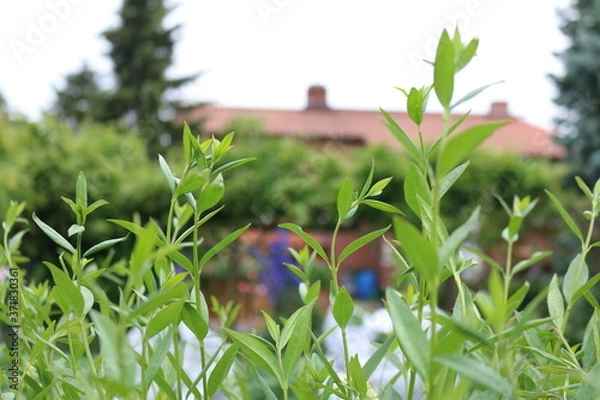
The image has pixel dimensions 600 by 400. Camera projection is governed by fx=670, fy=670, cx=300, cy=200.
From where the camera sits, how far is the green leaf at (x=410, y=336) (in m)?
0.21

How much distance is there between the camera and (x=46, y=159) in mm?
4262

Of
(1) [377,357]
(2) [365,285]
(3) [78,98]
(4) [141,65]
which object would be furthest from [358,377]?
(3) [78,98]

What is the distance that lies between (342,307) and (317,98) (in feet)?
39.4

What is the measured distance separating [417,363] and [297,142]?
4910 mm

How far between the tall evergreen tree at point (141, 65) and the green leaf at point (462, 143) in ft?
36.2

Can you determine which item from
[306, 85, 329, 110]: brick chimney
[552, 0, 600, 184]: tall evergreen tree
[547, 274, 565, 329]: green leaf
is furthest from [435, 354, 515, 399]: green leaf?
[306, 85, 329, 110]: brick chimney

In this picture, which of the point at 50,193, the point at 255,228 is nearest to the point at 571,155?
the point at 255,228

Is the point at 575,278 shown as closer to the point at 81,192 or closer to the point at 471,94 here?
the point at 471,94

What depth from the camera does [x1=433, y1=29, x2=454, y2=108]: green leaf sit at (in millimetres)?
231

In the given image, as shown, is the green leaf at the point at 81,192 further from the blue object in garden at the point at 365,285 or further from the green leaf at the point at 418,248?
the blue object in garden at the point at 365,285

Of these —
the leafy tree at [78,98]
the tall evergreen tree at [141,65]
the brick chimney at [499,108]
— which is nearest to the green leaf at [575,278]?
the tall evergreen tree at [141,65]

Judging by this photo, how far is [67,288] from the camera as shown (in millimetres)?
304

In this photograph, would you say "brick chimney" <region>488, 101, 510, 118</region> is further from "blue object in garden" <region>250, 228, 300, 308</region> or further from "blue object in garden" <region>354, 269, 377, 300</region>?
"blue object in garden" <region>250, 228, 300, 308</region>

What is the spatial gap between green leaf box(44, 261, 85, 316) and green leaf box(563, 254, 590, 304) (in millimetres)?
259
